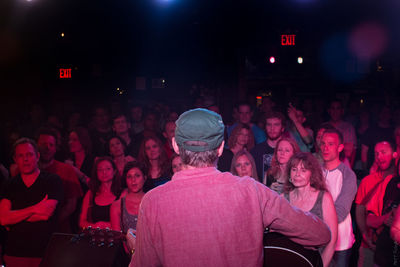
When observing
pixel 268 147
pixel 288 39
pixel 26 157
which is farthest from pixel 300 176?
pixel 288 39

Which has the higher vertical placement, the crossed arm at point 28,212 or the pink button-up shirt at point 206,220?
the pink button-up shirt at point 206,220

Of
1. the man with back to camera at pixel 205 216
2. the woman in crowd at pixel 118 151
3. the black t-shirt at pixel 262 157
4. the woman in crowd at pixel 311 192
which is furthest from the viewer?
the woman in crowd at pixel 118 151

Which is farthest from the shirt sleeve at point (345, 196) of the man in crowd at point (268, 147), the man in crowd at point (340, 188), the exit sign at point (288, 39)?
the exit sign at point (288, 39)

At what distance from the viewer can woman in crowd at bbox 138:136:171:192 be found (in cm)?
409

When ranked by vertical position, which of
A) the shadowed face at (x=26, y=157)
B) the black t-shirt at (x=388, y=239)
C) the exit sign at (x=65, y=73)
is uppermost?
the exit sign at (x=65, y=73)

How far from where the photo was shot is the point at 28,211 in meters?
3.18

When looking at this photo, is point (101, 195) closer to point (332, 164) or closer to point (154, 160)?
point (154, 160)

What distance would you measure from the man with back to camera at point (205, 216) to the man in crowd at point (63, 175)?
264cm

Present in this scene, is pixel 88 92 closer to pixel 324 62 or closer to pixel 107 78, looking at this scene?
pixel 107 78

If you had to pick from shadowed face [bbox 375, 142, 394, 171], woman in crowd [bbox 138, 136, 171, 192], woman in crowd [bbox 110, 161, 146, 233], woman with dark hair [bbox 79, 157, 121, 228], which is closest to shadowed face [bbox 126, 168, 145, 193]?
woman in crowd [bbox 110, 161, 146, 233]

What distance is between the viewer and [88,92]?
41.3 ft

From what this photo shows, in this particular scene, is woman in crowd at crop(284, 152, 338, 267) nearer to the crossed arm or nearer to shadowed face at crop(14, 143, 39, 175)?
the crossed arm

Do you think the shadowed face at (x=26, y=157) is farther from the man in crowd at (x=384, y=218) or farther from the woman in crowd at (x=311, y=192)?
the man in crowd at (x=384, y=218)

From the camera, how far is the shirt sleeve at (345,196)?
10.0 feet
